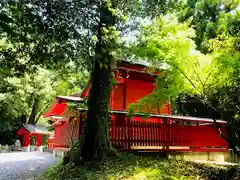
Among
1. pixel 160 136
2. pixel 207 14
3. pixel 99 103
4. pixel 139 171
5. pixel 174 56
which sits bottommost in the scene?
pixel 139 171

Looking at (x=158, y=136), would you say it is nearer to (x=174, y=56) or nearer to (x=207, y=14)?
(x=174, y=56)

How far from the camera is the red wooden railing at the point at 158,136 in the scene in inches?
422

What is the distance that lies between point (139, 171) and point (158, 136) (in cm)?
394

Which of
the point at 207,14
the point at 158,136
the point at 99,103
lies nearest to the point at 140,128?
the point at 158,136

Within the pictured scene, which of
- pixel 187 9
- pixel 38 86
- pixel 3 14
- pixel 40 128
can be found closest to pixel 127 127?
pixel 3 14

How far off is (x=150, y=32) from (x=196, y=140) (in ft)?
21.0

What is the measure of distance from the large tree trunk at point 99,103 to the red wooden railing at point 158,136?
4.27 feet

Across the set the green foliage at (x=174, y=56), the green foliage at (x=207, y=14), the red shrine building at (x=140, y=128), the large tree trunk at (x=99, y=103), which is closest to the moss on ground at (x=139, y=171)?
the large tree trunk at (x=99, y=103)

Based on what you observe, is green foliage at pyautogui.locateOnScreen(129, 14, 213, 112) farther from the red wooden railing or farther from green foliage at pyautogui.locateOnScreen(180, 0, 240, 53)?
green foliage at pyautogui.locateOnScreen(180, 0, 240, 53)

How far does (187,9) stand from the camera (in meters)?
23.1

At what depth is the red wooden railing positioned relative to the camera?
10.7m

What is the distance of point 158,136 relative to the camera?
11.6 meters

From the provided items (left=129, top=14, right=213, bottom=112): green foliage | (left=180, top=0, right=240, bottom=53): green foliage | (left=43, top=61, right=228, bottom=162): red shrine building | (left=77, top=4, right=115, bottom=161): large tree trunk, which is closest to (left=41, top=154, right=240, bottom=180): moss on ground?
(left=77, top=4, right=115, bottom=161): large tree trunk

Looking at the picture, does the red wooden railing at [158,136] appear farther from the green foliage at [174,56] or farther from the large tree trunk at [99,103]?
the green foliage at [174,56]
